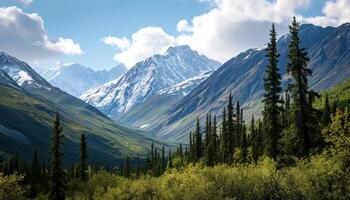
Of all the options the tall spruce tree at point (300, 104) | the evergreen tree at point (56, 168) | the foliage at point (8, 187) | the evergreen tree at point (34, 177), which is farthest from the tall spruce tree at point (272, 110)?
the evergreen tree at point (34, 177)

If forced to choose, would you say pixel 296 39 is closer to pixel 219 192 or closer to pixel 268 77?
pixel 268 77

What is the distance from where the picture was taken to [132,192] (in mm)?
78875

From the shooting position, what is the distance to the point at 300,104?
2368 inches

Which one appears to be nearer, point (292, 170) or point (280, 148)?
point (292, 170)

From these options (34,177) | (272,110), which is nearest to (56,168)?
(272,110)

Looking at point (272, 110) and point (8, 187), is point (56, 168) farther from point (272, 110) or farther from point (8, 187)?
point (272, 110)

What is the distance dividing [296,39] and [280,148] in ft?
50.9

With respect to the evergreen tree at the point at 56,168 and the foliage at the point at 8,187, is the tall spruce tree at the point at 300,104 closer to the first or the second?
the foliage at the point at 8,187

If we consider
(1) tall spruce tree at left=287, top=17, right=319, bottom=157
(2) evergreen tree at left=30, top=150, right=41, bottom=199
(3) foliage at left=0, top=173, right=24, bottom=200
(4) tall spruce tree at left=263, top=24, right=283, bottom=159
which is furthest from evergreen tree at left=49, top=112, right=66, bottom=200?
(1) tall spruce tree at left=287, top=17, right=319, bottom=157

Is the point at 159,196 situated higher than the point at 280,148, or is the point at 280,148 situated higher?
the point at 280,148

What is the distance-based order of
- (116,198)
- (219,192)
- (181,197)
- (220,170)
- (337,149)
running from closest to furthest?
(337,149) < (219,192) < (181,197) < (220,170) < (116,198)

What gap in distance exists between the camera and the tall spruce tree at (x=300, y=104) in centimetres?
5925

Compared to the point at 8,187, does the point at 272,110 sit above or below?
above

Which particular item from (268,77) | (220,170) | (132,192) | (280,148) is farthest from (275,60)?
(132,192)
